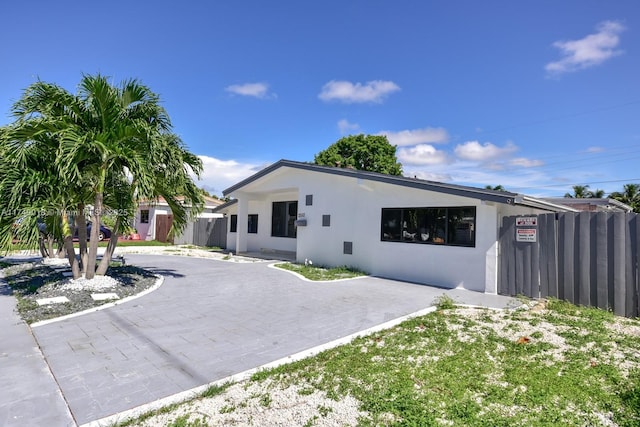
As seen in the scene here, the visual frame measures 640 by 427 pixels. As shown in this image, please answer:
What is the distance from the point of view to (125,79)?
8211 millimetres

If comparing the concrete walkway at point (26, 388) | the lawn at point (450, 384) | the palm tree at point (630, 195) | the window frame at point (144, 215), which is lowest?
the concrete walkway at point (26, 388)

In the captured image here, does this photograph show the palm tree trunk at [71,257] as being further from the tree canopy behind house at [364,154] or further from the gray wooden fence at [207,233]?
the tree canopy behind house at [364,154]

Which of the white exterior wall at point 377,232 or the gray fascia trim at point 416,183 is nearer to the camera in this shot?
the gray fascia trim at point 416,183

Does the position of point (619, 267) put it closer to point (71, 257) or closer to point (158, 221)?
point (71, 257)

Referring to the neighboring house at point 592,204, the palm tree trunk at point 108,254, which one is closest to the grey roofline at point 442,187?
the palm tree trunk at point 108,254

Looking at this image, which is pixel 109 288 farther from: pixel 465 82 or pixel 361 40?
pixel 465 82

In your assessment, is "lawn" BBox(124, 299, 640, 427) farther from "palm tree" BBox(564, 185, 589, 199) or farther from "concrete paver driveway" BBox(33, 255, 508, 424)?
"palm tree" BBox(564, 185, 589, 199)

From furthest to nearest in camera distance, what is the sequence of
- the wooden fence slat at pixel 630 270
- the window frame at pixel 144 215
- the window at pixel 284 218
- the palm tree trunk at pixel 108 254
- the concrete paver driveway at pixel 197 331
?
the window frame at pixel 144 215 → the window at pixel 284 218 → the palm tree trunk at pixel 108 254 → the wooden fence slat at pixel 630 270 → the concrete paver driveway at pixel 197 331

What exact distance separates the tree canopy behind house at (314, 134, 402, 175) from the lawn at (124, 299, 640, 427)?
87.6ft

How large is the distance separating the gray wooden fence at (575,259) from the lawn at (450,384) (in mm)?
1556

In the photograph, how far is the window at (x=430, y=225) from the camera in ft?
29.2

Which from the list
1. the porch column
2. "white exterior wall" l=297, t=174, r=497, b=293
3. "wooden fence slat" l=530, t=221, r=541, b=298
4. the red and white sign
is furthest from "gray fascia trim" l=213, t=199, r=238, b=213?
"wooden fence slat" l=530, t=221, r=541, b=298

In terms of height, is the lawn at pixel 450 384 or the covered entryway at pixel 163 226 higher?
the covered entryway at pixel 163 226

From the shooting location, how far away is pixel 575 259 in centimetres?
710
